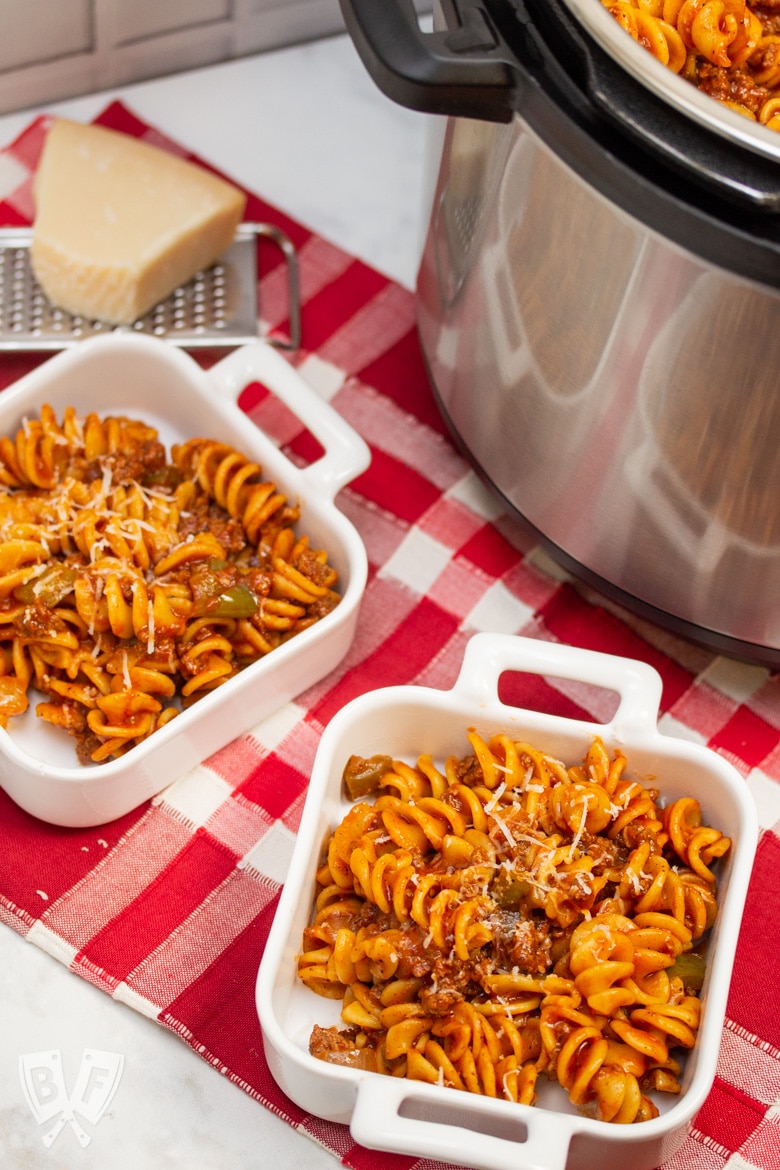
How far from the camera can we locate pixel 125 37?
168 cm

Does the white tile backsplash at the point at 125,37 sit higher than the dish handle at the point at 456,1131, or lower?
higher

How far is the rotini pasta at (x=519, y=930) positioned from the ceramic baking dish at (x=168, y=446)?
161mm

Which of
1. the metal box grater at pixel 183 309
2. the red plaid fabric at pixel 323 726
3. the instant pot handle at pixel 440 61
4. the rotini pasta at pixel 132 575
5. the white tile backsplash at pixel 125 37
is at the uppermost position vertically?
the instant pot handle at pixel 440 61

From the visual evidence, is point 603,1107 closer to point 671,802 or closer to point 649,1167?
point 649,1167

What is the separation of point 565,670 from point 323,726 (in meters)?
0.27

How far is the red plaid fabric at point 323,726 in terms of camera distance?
1157 millimetres

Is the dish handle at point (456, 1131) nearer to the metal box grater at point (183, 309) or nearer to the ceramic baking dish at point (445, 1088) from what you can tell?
the ceramic baking dish at point (445, 1088)

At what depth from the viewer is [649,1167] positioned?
1041 mm

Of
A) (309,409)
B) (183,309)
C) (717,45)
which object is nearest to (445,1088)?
(309,409)

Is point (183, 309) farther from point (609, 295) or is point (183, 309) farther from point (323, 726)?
point (609, 295)

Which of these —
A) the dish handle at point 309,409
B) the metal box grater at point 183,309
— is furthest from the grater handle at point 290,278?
the dish handle at point 309,409

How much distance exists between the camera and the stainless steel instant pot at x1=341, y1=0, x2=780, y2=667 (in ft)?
3.00

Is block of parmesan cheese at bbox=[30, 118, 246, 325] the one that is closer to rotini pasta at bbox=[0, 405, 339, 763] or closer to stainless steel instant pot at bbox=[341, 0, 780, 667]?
rotini pasta at bbox=[0, 405, 339, 763]

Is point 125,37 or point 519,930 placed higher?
point 125,37
